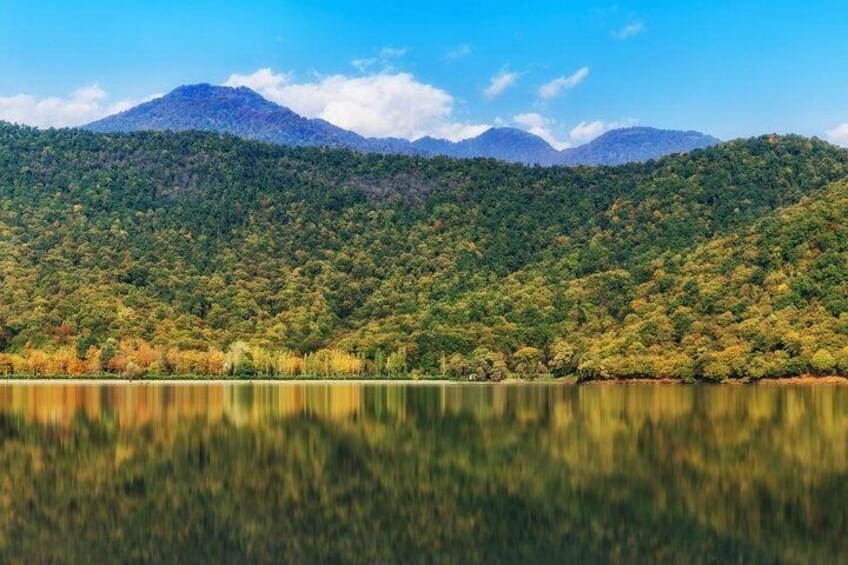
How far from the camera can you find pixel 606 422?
4741cm

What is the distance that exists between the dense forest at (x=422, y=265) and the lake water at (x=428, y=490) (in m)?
64.5

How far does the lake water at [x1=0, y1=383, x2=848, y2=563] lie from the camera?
66.7 feet

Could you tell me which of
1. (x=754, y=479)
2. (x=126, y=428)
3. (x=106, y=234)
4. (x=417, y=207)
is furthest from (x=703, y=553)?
(x=417, y=207)

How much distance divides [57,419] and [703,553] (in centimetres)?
3933

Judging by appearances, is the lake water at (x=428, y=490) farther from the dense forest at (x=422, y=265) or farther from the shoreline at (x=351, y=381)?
the dense forest at (x=422, y=265)

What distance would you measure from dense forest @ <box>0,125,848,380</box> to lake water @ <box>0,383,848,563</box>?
64.5 metres

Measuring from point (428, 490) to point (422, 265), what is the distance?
456 ft

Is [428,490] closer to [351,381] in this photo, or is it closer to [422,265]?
[351,381]

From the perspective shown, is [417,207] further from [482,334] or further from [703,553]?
[703,553]

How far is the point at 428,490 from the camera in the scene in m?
→ 26.7

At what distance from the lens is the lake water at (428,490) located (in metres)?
20.3

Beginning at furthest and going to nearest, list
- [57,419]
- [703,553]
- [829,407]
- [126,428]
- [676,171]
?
[676,171], [829,407], [57,419], [126,428], [703,553]

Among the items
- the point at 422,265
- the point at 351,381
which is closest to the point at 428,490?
the point at 351,381

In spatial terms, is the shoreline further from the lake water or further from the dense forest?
the lake water
